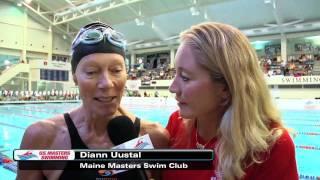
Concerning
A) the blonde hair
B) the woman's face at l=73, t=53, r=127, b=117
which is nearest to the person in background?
the woman's face at l=73, t=53, r=127, b=117

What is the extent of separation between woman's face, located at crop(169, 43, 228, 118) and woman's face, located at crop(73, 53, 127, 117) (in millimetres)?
212

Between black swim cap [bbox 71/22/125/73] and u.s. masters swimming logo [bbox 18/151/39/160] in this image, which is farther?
black swim cap [bbox 71/22/125/73]

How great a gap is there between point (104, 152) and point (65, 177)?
455mm

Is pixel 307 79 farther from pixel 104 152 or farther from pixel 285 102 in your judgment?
pixel 104 152

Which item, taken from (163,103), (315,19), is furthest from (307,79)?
(163,103)

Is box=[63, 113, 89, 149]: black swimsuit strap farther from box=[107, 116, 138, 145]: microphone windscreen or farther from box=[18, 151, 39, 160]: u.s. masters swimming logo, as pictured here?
box=[18, 151, 39, 160]: u.s. masters swimming logo

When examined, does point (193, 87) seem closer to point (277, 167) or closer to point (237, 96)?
point (237, 96)

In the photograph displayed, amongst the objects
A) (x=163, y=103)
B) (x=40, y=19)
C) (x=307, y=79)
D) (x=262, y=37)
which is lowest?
(x=163, y=103)

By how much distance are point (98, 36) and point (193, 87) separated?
41 cm

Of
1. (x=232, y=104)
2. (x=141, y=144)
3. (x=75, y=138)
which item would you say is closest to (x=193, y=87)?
(x=232, y=104)

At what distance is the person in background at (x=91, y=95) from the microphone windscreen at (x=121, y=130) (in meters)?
0.08

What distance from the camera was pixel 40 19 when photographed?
101 ft

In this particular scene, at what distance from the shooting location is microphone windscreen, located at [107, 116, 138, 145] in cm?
118

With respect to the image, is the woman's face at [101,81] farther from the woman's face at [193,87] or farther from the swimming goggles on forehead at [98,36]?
the woman's face at [193,87]
